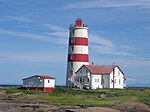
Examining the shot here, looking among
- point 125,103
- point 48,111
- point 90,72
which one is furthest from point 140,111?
point 90,72

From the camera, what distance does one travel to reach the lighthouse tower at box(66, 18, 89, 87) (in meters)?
61.3

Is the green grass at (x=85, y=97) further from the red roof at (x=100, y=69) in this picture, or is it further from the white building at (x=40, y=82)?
the red roof at (x=100, y=69)

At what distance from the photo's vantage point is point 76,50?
201 ft

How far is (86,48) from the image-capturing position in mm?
61594

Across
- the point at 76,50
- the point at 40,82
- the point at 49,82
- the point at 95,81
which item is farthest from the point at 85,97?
the point at 76,50

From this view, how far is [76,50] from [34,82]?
8237 millimetres

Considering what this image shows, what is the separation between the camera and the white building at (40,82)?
195 feet

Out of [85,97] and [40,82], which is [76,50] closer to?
[40,82]

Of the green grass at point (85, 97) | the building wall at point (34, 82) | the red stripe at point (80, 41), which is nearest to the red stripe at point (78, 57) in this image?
the red stripe at point (80, 41)

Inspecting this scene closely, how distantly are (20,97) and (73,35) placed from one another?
1579 cm

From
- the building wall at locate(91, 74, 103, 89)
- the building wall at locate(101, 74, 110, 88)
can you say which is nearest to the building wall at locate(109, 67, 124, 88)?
the building wall at locate(101, 74, 110, 88)

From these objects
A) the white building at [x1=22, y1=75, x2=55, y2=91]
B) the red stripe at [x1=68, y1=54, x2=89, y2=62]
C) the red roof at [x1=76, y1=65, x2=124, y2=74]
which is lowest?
the white building at [x1=22, y1=75, x2=55, y2=91]

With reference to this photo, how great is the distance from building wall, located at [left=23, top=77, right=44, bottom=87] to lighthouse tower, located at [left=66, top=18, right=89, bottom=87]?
16.4 feet

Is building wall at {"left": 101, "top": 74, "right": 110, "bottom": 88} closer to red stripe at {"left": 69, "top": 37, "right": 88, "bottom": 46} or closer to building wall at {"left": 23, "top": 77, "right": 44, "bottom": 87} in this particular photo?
red stripe at {"left": 69, "top": 37, "right": 88, "bottom": 46}
